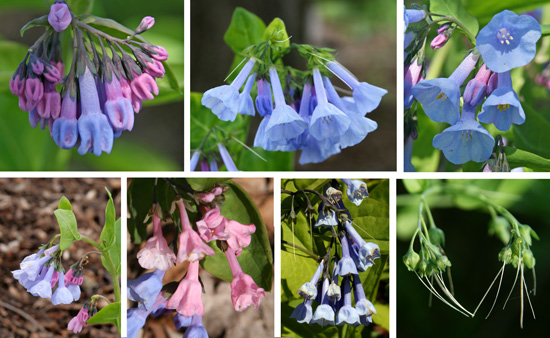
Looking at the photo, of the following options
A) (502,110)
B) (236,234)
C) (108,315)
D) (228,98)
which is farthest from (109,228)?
(502,110)

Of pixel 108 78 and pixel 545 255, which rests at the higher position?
pixel 108 78

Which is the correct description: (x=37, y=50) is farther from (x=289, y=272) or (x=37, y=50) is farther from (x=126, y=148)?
(x=289, y=272)

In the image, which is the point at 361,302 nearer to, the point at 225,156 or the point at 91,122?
the point at 225,156

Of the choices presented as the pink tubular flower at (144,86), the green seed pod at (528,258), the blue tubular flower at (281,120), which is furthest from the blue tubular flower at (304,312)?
the pink tubular flower at (144,86)

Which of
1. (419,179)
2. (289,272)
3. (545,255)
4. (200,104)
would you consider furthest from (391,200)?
(200,104)

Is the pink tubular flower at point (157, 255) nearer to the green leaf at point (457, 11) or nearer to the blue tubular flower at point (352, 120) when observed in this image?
the blue tubular flower at point (352, 120)

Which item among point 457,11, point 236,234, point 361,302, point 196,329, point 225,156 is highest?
point 457,11

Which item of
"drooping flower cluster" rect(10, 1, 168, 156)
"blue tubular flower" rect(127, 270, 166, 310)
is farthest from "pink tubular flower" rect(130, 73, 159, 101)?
"blue tubular flower" rect(127, 270, 166, 310)

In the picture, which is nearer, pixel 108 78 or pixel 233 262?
pixel 108 78
